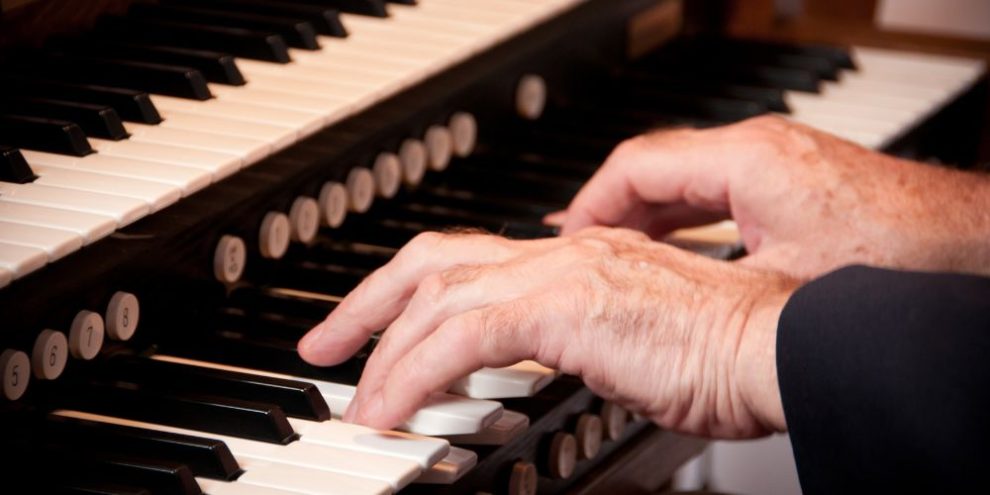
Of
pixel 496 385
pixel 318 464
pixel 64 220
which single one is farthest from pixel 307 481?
pixel 64 220

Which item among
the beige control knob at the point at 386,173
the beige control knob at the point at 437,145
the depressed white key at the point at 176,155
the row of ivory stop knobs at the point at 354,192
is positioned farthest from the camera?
the beige control knob at the point at 437,145

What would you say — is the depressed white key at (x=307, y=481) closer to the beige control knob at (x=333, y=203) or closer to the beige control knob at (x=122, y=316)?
the beige control knob at (x=122, y=316)

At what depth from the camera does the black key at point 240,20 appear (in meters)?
1.83

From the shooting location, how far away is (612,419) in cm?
163

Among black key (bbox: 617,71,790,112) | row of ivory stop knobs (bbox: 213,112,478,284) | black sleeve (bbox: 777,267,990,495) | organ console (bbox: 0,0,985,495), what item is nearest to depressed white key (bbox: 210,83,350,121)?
organ console (bbox: 0,0,985,495)

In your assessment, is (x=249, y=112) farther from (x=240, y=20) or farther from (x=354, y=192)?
(x=240, y=20)

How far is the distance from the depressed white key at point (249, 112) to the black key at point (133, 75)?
1cm

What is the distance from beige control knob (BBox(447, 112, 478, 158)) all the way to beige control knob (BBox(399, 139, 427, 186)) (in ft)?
0.29

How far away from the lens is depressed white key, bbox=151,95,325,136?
1.57 metres

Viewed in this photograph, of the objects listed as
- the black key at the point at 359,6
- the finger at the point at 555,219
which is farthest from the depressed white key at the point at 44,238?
the black key at the point at 359,6

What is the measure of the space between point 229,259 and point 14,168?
0.25 metres

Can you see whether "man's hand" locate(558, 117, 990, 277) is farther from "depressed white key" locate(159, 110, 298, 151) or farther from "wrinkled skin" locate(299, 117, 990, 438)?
"depressed white key" locate(159, 110, 298, 151)

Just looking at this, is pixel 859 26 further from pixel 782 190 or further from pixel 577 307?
pixel 577 307

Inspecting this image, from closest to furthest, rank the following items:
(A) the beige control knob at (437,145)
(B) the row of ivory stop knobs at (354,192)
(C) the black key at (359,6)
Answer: (B) the row of ivory stop knobs at (354,192), (A) the beige control knob at (437,145), (C) the black key at (359,6)
